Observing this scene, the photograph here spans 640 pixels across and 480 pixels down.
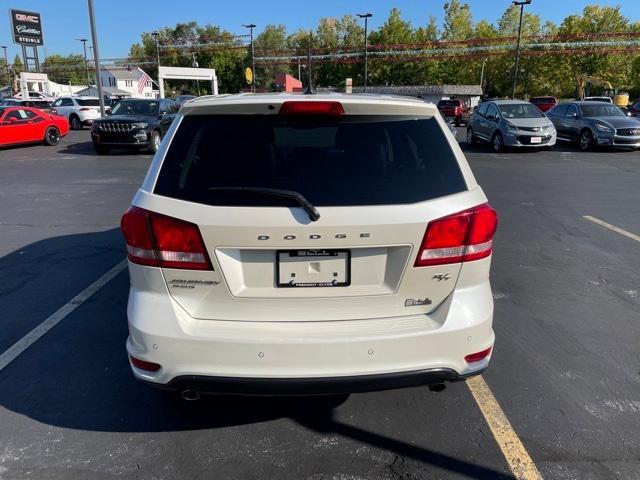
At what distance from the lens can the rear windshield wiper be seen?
230 centimetres

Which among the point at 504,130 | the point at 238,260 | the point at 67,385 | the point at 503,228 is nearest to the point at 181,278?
the point at 238,260

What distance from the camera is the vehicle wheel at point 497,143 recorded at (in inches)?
675

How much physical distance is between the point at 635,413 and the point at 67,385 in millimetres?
3418

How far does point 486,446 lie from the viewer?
2691mm

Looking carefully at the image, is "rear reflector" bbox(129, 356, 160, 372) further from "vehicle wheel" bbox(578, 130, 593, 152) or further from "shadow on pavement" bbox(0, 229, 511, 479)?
"vehicle wheel" bbox(578, 130, 593, 152)

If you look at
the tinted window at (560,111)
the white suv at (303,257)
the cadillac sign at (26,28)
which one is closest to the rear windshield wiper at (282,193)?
the white suv at (303,257)

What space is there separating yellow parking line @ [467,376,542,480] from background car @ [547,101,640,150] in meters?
16.5

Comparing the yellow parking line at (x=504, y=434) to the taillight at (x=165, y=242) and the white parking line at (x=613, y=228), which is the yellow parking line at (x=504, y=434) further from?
the white parking line at (x=613, y=228)

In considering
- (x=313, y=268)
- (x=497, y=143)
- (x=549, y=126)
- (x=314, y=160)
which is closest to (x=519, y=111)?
(x=549, y=126)

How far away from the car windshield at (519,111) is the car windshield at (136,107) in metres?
11.6

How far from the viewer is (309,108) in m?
2.49

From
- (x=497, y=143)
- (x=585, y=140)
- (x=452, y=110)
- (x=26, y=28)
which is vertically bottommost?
(x=497, y=143)

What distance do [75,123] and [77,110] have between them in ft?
3.05

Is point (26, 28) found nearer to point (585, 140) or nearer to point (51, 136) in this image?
point (51, 136)
